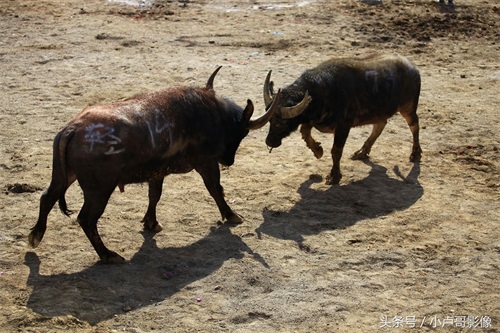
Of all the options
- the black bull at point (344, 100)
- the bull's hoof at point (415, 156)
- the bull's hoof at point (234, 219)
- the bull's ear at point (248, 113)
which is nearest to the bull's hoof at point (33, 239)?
the bull's hoof at point (234, 219)

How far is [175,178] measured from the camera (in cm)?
966

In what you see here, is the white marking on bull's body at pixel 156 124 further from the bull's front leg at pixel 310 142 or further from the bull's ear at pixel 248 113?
the bull's front leg at pixel 310 142

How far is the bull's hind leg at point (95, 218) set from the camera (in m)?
7.07

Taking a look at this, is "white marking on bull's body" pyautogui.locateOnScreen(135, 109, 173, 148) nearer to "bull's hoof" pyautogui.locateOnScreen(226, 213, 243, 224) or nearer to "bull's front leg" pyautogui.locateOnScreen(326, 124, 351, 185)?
"bull's hoof" pyautogui.locateOnScreen(226, 213, 243, 224)

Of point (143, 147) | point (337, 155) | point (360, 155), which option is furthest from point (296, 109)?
point (143, 147)

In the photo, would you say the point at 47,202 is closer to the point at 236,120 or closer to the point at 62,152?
the point at 62,152

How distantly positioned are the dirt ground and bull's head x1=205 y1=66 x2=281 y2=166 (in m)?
0.72

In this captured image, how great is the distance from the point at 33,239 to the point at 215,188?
208 cm

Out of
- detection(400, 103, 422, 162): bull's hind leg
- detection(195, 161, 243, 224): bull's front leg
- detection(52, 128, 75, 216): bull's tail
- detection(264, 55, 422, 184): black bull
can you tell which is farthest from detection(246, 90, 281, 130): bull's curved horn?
detection(400, 103, 422, 162): bull's hind leg

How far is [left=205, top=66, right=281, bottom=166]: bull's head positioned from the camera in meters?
8.61

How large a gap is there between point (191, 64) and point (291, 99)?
16.1 feet

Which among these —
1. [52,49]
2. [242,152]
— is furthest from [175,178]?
[52,49]

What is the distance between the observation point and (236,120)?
8695 millimetres

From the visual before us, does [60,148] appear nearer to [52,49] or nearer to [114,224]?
[114,224]
